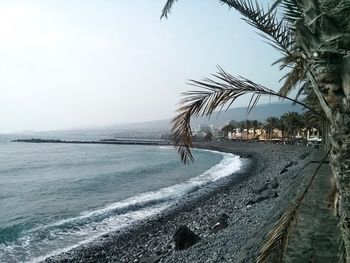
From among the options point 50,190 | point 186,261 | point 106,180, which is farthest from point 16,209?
point 186,261

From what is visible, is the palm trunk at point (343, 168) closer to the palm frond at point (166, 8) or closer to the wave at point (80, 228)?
the palm frond at point (166, 8)

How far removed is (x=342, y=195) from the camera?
9.05 feet

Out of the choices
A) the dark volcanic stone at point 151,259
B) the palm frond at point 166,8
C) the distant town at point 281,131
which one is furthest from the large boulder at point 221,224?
the distant town at point 281,131

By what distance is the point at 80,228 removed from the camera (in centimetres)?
1636

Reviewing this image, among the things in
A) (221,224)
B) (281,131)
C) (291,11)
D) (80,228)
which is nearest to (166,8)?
(291,11)

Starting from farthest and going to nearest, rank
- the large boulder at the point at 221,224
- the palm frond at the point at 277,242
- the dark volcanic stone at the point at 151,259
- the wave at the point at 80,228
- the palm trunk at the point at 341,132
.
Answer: the wave at the point at 80,228
the large boulder at the point at 221,224
the dark volcanic stone at the point at 151,259
the palm frond at the point at 277,242
the palm trunk at the point at 341,132

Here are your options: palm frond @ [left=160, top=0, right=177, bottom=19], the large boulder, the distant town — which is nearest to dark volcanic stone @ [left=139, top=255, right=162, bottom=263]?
the large boulder

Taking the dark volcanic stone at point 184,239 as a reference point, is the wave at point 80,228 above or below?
below

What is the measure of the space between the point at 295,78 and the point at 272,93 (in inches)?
103

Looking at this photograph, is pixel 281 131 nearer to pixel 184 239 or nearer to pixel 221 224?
pixel 221 224

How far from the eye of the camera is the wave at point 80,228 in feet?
43.3

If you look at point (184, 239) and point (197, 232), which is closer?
point (184, 239)

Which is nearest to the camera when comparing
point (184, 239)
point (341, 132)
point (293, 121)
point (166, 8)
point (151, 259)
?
point (341, 132)

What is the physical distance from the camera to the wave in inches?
519
